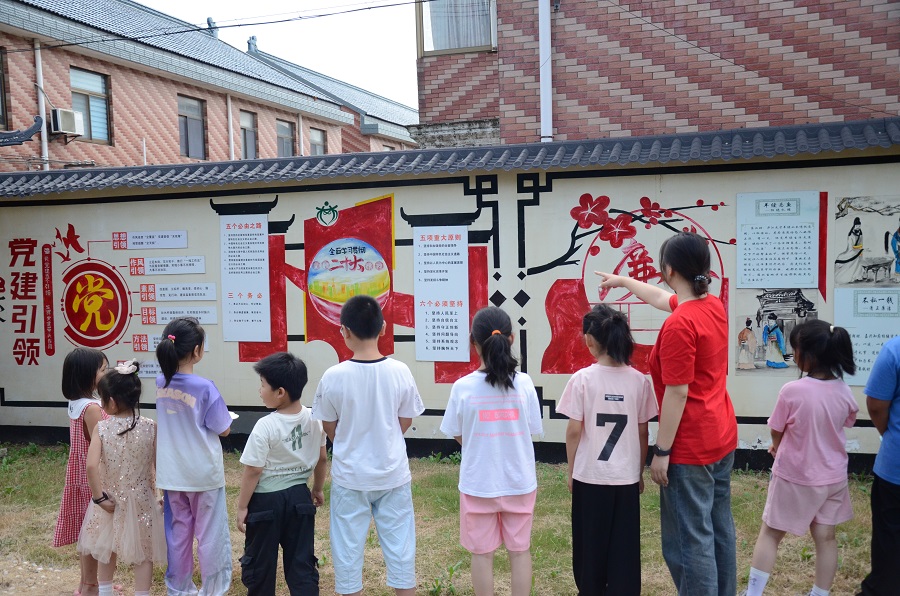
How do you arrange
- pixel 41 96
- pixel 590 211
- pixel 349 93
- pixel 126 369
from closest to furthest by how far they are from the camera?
pixel 126 369 → pixel 590 211 → pixel 41 96 → pixel 349 93

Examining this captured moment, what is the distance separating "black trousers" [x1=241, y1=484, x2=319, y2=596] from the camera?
124 inches

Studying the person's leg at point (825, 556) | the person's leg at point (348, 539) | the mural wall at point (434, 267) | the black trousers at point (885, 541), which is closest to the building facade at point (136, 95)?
the mural wall at point (434, 267)

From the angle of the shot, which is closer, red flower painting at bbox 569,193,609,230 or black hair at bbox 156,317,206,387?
black hair at bbox 156,317,206,387

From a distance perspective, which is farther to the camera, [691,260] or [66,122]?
[66,122]

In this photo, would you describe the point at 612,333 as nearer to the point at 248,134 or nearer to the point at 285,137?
the point at 248,134

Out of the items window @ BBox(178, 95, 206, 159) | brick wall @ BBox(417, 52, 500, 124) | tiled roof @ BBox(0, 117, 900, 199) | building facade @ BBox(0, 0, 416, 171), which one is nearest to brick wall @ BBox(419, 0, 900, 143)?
brick wall @ BBox(417, 52, 500, 124)

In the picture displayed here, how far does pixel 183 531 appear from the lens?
11.6 feet

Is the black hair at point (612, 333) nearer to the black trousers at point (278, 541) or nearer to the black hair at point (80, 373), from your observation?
the black trousers at point (278, 541)

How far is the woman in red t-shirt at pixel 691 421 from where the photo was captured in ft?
9.46

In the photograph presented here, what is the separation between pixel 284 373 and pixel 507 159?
3.32 m

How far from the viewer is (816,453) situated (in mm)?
3252

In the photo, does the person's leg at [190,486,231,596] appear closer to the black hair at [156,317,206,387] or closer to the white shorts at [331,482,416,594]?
the black hair at [156,317,206,387]

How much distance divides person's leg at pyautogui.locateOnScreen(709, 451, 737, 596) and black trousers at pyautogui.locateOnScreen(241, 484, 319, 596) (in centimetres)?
174

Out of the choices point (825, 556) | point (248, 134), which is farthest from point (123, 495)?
point (248, 134)
